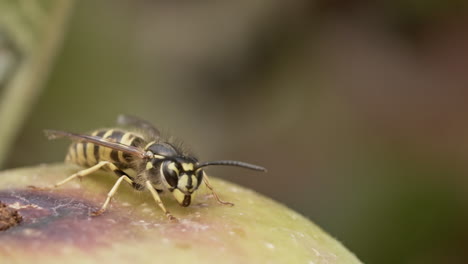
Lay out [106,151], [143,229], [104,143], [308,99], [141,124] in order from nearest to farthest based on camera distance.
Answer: [143,229] → [104,143] → [106,151] → [141,124] → [308,99]

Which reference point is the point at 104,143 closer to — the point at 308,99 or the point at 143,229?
the point at 143,229

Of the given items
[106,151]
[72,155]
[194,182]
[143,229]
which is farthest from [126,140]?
[143,229]

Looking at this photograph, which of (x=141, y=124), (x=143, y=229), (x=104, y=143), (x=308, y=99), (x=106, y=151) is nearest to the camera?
(x=143, y=229)

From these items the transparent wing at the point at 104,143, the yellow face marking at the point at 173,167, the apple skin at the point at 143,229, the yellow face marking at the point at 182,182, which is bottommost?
the apple skin at the point at 143,229

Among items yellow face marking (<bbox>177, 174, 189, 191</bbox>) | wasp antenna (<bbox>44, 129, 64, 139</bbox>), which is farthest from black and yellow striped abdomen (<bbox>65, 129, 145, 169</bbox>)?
yellow face marking (<bbox>177, 174, 189, 191</bbox>)

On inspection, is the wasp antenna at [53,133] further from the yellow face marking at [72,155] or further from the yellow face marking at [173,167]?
the yellow face marking at [173,167]

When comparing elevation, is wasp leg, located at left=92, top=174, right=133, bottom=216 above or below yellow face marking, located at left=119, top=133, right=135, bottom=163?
below

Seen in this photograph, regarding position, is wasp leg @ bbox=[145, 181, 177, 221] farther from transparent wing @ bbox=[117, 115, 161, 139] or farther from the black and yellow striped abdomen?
→ transparent wing @ bbox=[117, 115, 161, 139]

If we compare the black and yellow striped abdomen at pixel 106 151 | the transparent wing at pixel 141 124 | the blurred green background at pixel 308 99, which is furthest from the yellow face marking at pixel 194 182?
the blurred green background at pixel 308 99
